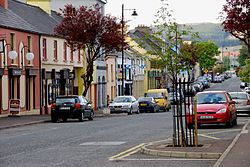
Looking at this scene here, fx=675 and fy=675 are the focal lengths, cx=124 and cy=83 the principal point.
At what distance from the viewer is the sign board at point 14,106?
1670 inches

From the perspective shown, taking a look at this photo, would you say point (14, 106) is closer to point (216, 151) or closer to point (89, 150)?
point (89, 150)

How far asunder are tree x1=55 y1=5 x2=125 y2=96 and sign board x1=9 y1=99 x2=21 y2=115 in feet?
27.0

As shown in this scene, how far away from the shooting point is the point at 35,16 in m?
55.6

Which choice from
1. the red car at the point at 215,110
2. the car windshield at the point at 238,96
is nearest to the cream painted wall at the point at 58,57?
the car windshield at the point at 238,96

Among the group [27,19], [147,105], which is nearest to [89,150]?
[27,19]

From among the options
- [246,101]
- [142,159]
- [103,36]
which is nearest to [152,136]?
[142,159]

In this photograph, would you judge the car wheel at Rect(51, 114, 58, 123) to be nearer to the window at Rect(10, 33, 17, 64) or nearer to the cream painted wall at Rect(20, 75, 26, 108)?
the window at Rect(10, 33, 17, 64)

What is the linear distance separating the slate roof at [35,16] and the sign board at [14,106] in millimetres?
9278

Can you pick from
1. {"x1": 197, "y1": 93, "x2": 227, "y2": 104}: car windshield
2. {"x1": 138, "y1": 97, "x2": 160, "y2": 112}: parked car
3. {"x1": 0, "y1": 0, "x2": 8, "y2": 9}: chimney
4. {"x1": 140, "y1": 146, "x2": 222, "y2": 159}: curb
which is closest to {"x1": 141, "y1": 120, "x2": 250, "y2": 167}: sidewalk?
{"x1": 140, "y1": 146, "x2": 222, "y2": 159}: curb

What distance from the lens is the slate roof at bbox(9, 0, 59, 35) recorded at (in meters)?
52.0

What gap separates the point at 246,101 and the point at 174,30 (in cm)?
1750

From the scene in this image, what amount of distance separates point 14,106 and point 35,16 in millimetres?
14597

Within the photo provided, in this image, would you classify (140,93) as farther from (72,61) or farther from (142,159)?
(142,159)

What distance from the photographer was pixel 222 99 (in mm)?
28281
